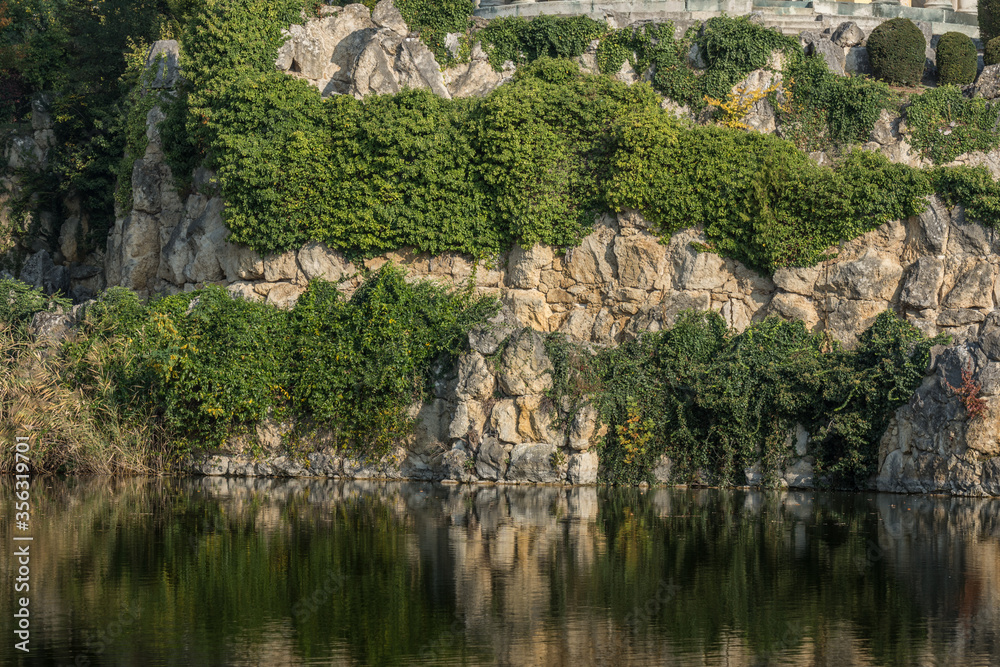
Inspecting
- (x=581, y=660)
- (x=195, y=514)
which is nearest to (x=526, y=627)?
(x=581, y=660)

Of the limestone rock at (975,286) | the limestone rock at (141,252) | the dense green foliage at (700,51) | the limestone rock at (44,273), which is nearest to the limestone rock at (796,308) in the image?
the limestone rock at (975,286)

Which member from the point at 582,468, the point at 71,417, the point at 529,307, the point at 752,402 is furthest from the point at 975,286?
the point at 71,417

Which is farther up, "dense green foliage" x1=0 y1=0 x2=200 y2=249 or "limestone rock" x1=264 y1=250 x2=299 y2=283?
"dense green foliage" x1=0 y1=0 x2=200 y2=249

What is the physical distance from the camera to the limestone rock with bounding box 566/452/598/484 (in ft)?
68.0

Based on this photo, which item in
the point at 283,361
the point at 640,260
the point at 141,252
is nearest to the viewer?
the point at 283,361

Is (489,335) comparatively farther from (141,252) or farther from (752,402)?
(141,252)

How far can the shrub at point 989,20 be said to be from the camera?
2798 cm

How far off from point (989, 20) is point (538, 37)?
10825 millimetres

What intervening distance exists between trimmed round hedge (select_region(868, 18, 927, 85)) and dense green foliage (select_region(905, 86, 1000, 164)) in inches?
73.1

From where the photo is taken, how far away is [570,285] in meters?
24.0

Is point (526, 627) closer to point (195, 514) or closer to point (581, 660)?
point (581, 660)

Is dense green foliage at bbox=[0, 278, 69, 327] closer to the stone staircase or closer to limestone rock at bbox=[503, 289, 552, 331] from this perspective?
limestone rock at bbox=[503, 289, 552, 331]

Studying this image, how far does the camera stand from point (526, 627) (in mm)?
11109

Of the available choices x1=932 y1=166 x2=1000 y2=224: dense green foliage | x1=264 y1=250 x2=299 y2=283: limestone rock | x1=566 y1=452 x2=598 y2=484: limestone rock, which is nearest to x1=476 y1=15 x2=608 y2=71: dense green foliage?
x1=264 y1=250 x2=299 y2=283: limestone rock
